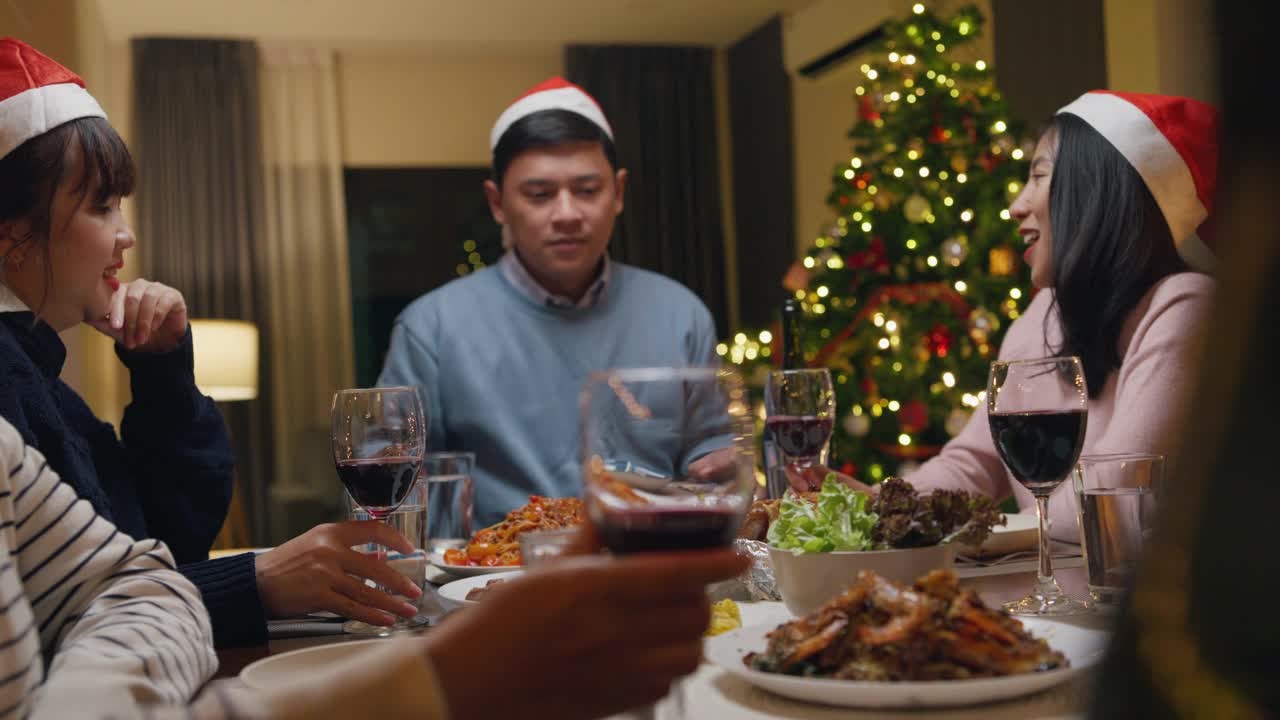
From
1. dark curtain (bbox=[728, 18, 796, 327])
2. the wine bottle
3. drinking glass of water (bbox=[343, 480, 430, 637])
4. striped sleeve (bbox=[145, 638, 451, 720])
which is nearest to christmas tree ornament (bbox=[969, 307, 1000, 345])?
the wine bottle

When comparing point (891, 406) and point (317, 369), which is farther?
point (317, 369)

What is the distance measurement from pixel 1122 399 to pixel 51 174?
4.90 ft

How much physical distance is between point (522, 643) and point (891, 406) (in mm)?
3612

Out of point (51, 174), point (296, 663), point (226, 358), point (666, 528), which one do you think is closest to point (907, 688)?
point (666, 528)

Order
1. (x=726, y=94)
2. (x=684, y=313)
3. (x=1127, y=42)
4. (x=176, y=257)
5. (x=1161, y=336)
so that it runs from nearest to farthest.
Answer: (x=1161, y=336), (x=684, y=313), (x=1127, y=42), (x=176, y=257), (x=726, y=94)

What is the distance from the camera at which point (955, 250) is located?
3.82 metres

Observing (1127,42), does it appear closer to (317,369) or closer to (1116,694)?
(1116,694)

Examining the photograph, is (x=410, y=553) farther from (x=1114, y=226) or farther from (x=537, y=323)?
(x=537, y=323)

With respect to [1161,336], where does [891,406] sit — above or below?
below

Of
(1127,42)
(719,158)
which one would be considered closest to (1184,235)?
(1127,42)

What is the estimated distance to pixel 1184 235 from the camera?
183 cm

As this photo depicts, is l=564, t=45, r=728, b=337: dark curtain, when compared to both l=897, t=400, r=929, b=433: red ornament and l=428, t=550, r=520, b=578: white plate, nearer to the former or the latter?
l=897, t=400, r=929, b=433: red ornament

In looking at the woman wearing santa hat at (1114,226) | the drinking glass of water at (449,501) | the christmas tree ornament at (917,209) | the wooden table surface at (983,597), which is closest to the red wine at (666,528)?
the wooden table surface at (983,597)

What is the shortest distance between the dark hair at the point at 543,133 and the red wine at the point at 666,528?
6.82 feet
